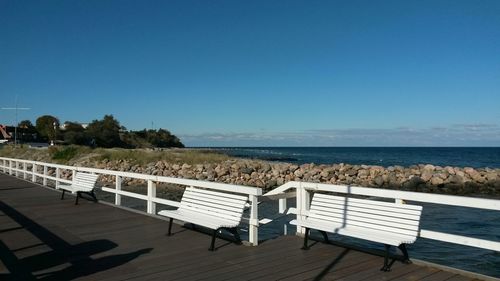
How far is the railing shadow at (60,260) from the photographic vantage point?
5152 mm

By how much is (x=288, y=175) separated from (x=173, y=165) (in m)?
9.79

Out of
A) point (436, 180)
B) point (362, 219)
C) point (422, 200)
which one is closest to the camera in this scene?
point (422, 200)

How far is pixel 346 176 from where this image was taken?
32969 mm

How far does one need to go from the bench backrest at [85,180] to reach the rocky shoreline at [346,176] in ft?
59.1

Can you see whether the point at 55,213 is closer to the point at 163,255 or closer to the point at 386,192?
the point at 163,255

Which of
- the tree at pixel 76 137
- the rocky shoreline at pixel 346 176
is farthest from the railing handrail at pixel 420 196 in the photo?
the tree at pixel 76 137

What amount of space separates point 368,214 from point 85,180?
8106 millimetres

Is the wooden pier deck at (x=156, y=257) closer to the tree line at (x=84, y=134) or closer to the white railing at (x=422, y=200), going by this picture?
the white railing at (x=422, y=200)

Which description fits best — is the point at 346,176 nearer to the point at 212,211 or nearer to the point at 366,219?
the point at 212,211

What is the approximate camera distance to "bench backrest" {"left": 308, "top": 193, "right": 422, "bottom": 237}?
212 inches

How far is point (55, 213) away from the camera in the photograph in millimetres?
9922

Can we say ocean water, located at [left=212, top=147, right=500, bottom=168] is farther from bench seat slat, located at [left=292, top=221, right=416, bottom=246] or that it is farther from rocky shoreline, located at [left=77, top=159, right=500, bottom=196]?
bench seat slat, located at [left=292, top=221, right=416, bottom=246]

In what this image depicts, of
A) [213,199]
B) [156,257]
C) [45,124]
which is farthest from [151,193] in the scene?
[45,124]

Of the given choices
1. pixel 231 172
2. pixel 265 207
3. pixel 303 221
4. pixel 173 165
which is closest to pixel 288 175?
pixel 231 172
